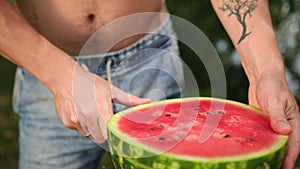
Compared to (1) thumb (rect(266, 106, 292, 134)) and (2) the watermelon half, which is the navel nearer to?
(2) the watermelon half

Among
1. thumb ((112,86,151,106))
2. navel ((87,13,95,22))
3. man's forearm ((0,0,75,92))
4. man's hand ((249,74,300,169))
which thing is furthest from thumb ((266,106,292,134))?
navel ((87,13,95,22))

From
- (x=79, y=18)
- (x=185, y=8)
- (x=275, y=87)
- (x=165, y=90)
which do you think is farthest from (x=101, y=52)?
(x=185, y=8)

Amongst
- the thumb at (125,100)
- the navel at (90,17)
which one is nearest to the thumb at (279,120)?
the thumb at (125,100)

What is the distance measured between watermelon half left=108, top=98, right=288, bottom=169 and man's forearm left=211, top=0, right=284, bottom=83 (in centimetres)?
26

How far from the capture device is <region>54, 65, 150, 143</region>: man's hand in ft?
5.55

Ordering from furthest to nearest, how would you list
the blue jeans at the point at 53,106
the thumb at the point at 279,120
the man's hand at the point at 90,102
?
the blue jeans at the point at 53,106, the man's hand at the point at 90,102, the thumb at the point at 279,120

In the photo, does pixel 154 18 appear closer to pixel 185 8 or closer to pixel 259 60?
pixel 259 60

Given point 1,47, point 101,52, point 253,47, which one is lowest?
point 253,47

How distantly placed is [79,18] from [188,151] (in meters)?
0.88

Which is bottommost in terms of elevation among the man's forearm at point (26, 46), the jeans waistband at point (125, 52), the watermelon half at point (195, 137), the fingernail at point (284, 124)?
the fingernail at point (284, 124)

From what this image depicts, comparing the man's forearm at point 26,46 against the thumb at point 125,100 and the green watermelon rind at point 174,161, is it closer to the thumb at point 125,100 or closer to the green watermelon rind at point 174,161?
the thumb at point 125,100

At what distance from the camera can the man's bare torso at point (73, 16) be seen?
2119mm

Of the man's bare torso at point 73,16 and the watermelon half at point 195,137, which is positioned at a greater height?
the man's bare torso at point 73,16

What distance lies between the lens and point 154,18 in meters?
2.32
